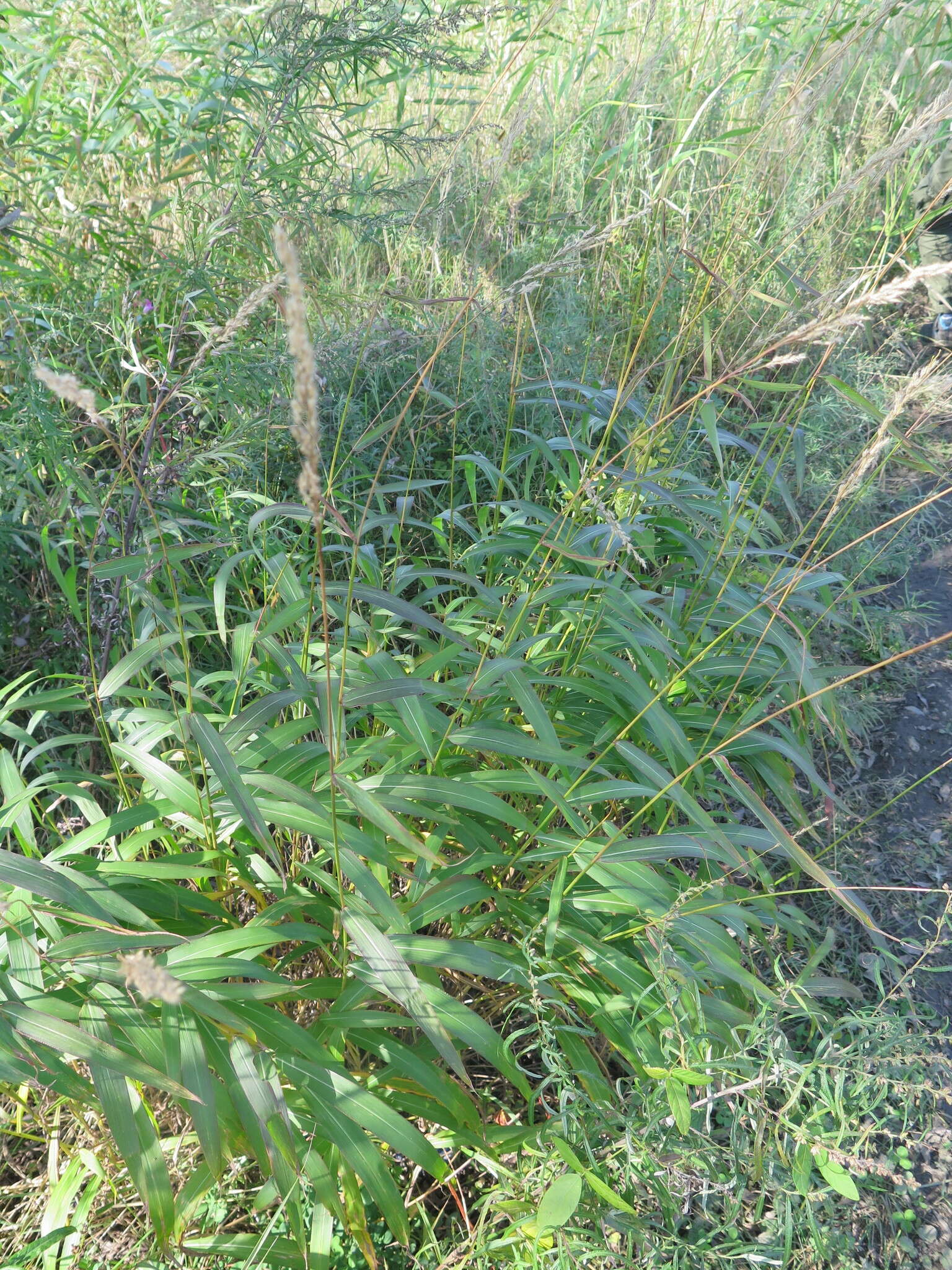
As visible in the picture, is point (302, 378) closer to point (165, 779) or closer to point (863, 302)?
point (863, 302)

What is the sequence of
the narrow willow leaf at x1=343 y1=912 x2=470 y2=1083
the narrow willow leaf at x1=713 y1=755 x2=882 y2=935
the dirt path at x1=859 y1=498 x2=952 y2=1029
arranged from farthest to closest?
the dirt path at x1=859 y1=498 x2=952 y2=1029, the narrow willow leaf at x1=713 y1=755 x2=882 y2=935, the narrow willow leaf at x1=343 y1=912 x2=470 y2=1083

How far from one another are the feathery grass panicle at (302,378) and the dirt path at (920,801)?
4.84ft

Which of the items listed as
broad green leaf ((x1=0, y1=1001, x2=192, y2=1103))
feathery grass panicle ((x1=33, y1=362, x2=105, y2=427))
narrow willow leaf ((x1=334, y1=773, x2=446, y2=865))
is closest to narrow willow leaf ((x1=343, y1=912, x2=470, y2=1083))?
narrow willow leaf ((x1=334, y1=773, x2=446, y2=865))

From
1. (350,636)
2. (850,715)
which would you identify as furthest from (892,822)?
(350,636)

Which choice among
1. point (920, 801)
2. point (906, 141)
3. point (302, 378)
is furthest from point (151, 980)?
point (920, 801)

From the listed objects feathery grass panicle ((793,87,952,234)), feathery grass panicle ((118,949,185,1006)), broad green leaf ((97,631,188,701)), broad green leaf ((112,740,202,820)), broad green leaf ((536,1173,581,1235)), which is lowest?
broad green leaf ((536,1173,581,1235))

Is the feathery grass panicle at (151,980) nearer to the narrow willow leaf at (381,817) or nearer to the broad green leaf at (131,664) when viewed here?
the narrow willow leaf at (381,817)

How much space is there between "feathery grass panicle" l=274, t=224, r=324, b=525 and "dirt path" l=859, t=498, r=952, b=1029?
4.84 feet

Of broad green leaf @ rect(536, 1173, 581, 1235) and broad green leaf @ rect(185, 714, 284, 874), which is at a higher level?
broad green leaf @ rect(185, 714, 284, 874)

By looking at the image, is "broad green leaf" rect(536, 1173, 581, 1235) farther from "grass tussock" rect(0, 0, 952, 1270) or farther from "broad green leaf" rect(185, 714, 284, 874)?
"broad green leaf" rect(185, 714, 284, 874)

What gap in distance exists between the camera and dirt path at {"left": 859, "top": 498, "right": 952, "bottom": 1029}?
6.59ft

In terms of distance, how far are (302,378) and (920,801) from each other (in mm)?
2122

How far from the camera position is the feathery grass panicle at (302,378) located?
73cm

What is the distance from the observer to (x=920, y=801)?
2322 mm
